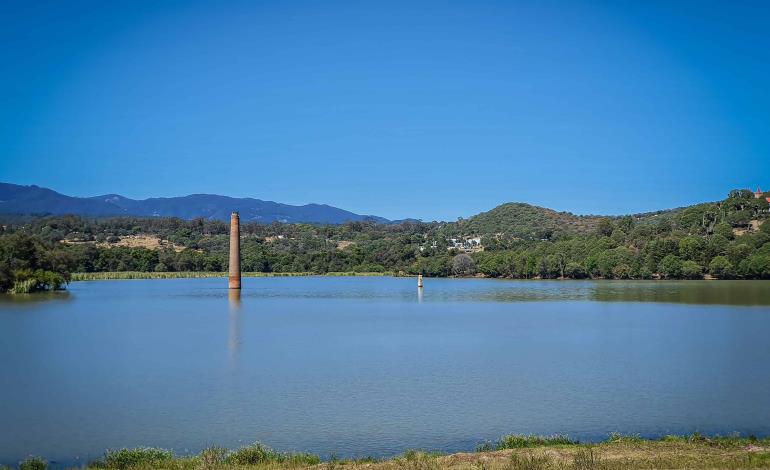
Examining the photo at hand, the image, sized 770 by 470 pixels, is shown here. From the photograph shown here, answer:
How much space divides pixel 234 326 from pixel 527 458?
3512 centimetres

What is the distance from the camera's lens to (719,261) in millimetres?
106312

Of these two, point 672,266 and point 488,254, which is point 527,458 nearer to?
point 672,266

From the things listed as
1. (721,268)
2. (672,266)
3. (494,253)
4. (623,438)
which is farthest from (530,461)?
(494,253)

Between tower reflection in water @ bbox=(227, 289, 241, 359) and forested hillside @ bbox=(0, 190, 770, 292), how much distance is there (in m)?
26.2

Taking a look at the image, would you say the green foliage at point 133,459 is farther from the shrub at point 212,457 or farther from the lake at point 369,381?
the lake at point 369,381

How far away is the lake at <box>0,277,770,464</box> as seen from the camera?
17664mm

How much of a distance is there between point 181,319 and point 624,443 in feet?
135

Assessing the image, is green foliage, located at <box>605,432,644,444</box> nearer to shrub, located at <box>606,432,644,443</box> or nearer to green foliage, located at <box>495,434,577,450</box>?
shrub, located at <box>606,432,644,443</box>

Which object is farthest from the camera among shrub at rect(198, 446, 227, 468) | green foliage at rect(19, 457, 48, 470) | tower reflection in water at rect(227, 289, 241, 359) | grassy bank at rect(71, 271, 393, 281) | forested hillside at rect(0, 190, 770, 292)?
grassy bank at rect(71, 271, 393, 281)

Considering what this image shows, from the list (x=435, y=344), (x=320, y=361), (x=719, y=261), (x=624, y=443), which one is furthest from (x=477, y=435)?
(x=719, y=261)

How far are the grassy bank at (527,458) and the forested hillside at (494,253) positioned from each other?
73.9 metres

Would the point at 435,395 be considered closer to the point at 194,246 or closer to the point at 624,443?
the point at 624,443

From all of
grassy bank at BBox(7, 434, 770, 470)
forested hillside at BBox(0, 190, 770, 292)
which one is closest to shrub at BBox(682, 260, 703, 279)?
forested hillside at BBox(0, 190, 770, 292)

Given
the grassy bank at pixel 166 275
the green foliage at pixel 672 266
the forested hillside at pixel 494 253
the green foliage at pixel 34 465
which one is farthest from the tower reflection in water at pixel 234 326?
the green foliage at pixel 672 266
